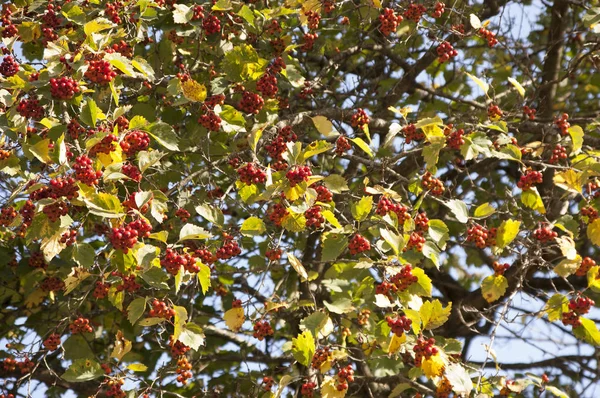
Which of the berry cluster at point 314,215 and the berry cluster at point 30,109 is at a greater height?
the berry cluster at point 30,109

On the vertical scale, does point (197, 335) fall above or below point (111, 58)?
below

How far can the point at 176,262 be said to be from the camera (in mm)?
3213

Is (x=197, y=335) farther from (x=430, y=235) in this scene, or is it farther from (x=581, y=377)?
(x=581, y=377)

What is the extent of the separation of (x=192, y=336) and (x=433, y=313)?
117 cm

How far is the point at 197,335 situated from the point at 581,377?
3110mm

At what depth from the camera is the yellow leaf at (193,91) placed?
3.94 meters

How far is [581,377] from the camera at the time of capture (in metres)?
5.34

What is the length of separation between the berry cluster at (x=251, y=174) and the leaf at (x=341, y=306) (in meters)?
0.83

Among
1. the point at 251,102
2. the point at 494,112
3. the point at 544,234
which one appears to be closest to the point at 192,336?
the point at 251,102

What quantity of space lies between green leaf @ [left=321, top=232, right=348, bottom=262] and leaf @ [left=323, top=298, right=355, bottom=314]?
42 cm

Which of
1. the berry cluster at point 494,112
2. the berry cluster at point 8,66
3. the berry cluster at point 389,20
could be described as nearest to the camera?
the berry cluster at point 8,66

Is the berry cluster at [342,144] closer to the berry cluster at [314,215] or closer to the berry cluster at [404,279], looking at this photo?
the berry cluster at [314,215]

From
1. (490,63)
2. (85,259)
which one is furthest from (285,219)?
(490,63)

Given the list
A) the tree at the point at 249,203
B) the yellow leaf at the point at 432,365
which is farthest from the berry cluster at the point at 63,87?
the yellow leaf at the point at 432,365
